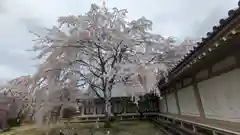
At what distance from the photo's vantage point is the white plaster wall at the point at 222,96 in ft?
12.2

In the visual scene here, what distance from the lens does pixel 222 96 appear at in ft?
14.2

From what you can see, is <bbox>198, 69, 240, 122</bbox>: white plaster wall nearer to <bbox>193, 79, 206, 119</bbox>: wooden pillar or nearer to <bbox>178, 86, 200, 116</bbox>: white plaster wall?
<bbox>193, 79, 206, 119</bbox>: wooden pillar

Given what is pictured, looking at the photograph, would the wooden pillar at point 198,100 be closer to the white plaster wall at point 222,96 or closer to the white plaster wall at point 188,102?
the white plaster wall at point 222,96

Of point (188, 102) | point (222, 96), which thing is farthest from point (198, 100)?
point (222, 96)

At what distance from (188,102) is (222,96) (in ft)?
8.52

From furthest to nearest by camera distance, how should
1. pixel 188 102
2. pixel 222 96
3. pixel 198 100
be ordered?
pixel 188 102
pixel 198 100
pixel 222 96

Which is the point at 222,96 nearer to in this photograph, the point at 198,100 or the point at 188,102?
the point at 198,100

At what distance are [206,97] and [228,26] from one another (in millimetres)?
3115

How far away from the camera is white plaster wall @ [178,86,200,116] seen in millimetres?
6254

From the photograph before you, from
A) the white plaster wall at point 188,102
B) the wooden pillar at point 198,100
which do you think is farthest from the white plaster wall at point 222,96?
the white plaster wall at point 188,102

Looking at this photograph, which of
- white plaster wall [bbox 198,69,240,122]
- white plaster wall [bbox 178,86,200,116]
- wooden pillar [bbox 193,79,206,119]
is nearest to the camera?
white plaster wall [bbox 198,69,240,122]

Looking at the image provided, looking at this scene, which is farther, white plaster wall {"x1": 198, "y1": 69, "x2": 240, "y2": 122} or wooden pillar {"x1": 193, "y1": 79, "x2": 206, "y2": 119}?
wooden pillar {"x1": 193, "y1": 79, "x2": 206, "y2": 119}

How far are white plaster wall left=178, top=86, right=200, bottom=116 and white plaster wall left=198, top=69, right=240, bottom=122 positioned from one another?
2.58 ft

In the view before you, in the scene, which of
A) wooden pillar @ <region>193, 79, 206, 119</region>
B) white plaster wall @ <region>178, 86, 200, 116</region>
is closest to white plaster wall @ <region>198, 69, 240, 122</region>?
wooden pillar @ <region>193, 79, 206, 119</region>
